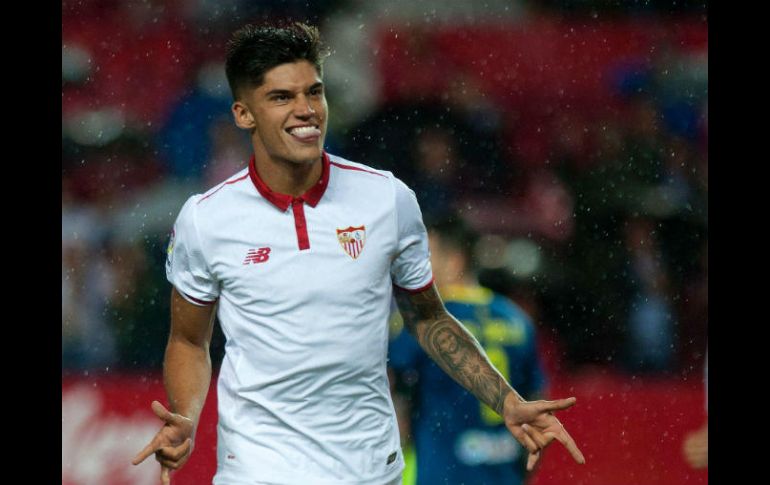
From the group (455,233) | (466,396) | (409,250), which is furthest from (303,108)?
(455,233)

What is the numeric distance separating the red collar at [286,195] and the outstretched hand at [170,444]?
580 millimetres

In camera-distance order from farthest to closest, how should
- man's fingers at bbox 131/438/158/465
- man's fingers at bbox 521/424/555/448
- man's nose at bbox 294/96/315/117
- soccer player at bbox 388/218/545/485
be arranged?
soccer player at bbox 388/218/545/485 → man's nose at bbox 294/96/315/117 → man's fingers at bbox 521/424/555/448 → man's fingers at bbox 131/438/158/465

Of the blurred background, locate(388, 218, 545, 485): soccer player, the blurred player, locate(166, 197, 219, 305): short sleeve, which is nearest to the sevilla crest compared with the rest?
locate(166, 197, 219, 305): short sleeve

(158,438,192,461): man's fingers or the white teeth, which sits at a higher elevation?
the white teeth

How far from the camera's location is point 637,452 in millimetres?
5168

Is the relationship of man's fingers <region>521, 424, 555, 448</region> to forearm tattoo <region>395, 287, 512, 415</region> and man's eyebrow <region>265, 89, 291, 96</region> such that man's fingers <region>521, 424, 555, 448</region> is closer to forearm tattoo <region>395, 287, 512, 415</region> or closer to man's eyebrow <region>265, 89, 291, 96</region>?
forearm tattoo <region>395, 287, 512, 415</region>

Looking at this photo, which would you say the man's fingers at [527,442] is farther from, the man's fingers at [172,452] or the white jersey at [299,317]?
the man's fingers at [172,452]

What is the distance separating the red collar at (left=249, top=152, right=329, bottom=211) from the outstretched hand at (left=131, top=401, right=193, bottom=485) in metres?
0.58

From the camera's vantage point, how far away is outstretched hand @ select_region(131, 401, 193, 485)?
2.49m

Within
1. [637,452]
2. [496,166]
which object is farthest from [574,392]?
[496,166]

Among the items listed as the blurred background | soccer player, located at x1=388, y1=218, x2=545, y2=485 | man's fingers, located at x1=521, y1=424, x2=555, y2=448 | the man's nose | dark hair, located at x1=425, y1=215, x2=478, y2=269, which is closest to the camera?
man's fingers, located at x1=521, y1=424, x2=555, y2=448

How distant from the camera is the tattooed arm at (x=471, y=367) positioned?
8.63ft

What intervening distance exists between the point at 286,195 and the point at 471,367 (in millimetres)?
637

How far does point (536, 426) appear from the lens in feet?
8.65
